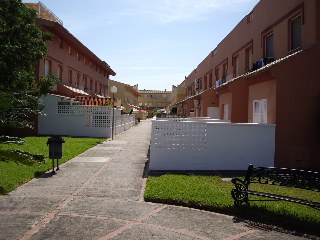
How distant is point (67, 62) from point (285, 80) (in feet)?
68.5

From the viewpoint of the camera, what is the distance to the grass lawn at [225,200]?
20.0 feet

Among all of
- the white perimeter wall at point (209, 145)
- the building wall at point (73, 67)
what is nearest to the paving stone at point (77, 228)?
the white perimeter wall at point (209, 145)

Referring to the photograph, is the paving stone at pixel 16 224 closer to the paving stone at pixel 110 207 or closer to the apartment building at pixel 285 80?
the paving stone at pixel 110 207

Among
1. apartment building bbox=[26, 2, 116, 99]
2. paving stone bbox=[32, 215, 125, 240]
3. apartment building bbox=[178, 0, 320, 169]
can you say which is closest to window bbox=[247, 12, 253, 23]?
apartment building bbox=[178, 0, 320, 169]

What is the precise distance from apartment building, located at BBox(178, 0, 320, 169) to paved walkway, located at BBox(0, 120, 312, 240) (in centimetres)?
569

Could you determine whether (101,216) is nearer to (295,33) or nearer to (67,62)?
(295,33)

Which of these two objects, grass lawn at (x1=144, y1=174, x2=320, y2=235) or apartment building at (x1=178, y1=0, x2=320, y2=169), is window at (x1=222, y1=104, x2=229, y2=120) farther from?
grass lawn at (x1=144, y1=174, x2=320, y2=235)

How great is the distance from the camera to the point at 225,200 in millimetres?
7191

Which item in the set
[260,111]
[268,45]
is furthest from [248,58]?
[260,111]

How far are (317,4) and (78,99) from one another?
62.7 ft

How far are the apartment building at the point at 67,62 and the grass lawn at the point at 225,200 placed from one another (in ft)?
55.4

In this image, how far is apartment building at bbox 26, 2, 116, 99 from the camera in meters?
24.2

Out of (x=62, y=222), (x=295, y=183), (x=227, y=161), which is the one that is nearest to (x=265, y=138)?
(x=227, y=161)

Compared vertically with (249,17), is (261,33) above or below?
below
